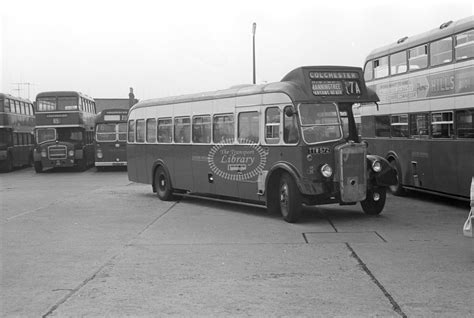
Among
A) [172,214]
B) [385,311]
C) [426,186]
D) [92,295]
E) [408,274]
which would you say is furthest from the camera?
[426,186]

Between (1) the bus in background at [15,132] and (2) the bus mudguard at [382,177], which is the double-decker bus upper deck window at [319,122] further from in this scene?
(1) the bus in background at [15,132]

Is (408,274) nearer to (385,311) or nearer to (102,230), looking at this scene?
(385,311)

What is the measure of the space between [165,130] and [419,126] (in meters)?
6.36

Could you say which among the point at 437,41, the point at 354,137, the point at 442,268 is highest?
the point at 437,41

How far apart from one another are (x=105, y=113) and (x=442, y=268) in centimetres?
2308

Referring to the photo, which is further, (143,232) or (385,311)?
(143,232)

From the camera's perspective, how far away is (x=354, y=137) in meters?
11.8

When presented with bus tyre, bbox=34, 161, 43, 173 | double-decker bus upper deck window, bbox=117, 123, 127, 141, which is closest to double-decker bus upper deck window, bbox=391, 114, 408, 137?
double-decker bus upper deck window, bbox=117, 123, 127, 141

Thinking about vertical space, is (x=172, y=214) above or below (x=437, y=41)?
below

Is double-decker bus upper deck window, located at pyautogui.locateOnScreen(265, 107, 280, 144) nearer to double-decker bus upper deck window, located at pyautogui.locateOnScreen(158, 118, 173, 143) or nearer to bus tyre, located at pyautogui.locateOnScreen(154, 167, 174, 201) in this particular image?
double-decker bus upper deck window, located at pyautogui.locateOnScreen(158, 118, 173, 143)

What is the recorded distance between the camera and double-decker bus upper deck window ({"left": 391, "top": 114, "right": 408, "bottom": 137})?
14.6 m

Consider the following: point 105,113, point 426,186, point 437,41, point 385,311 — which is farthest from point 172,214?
point 105,113

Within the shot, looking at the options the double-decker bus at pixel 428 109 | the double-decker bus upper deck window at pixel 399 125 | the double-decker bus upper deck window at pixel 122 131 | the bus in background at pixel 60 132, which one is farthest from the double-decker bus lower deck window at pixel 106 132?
the double-decker bus upper deck window at pixel 399 125

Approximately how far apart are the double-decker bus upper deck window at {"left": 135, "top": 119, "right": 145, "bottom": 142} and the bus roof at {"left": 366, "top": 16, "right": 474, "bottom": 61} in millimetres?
6689
